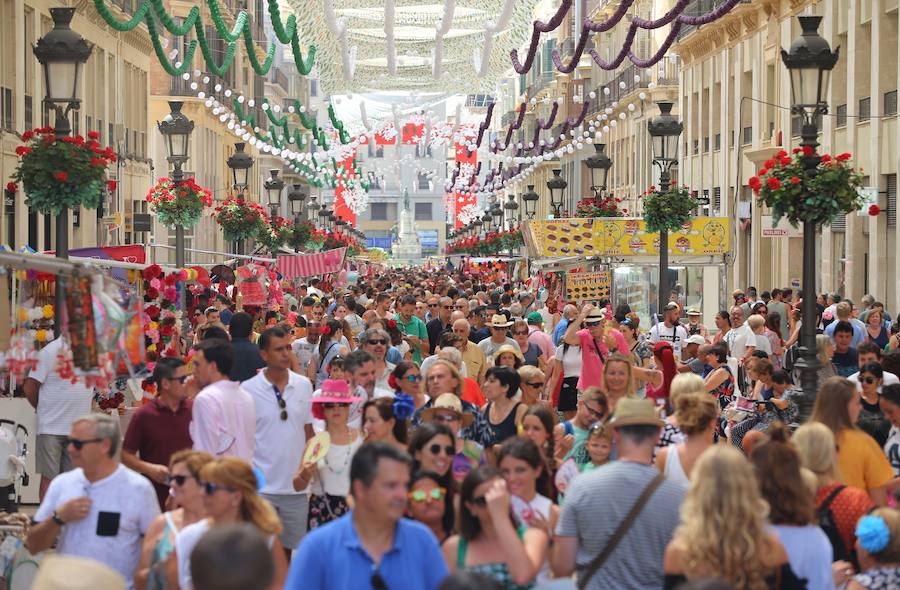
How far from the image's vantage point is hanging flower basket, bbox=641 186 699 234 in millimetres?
25594

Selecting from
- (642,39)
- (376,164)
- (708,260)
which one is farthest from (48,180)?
(376,164)

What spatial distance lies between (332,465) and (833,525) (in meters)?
2.81

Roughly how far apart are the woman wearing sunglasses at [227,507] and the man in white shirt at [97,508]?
2.75ft

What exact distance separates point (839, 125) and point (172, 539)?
2804cm

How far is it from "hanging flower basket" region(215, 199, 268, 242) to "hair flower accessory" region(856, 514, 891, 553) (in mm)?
27981

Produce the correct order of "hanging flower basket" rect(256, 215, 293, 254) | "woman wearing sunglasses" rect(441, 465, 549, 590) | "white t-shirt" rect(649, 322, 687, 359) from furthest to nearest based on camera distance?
"hanging flower basket" rect(256, 215, 293, 254) < "white t-shirt" rect(649, 322, 687, 359) < "woman wearing sunglasses" rect(441, 465, 549, 590)

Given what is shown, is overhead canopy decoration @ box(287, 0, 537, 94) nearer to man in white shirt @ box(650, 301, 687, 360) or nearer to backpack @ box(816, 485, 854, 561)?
man in white shirt @ box(650, 301, 687, 360)

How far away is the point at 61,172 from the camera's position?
15008mm

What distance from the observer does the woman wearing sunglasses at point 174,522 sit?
674 centimetres

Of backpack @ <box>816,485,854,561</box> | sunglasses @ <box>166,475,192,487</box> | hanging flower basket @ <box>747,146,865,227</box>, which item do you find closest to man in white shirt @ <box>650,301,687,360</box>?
hanging flower basket @ <box>747,146,865,227</box>

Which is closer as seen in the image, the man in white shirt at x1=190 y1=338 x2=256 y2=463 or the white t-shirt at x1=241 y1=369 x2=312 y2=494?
the man in white shirt at x1=190 y1=338 x2=256 y2=463

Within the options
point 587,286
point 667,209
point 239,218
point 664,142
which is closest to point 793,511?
point 664,142

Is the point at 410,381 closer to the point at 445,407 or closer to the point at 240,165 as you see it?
the point at 445,407

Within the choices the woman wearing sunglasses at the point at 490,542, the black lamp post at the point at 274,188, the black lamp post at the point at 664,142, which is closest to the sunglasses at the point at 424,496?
the woman wearing sunglasses at the point at 490,542
